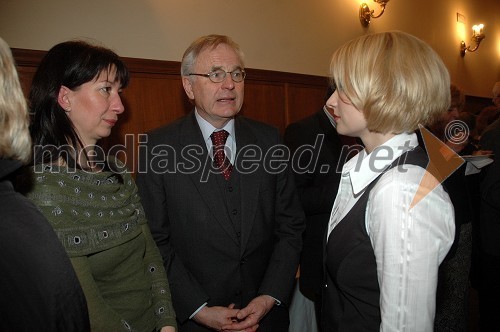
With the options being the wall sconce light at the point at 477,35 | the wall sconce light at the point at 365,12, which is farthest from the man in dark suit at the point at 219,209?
the wall sconce light at the point at 477,35

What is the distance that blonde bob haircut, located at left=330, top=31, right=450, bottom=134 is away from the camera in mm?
1061

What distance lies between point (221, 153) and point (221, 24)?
5.48 ft

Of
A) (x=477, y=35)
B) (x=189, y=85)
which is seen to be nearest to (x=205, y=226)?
(x=189, y=85)

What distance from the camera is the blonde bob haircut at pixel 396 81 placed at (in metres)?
1.06

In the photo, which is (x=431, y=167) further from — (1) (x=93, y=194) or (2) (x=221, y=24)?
(2) (x=221, y=24)

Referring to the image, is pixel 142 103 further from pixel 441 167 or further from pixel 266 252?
pixel 441 167

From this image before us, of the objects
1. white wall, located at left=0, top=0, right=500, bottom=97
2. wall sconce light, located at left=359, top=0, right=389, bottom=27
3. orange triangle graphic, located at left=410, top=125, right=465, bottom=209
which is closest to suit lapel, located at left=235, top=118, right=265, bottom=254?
A: orange triangle graphic, located at left=410, top=125, right=465, bottom=209

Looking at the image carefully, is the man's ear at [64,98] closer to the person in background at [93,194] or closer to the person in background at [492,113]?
the person in background at [93,194]

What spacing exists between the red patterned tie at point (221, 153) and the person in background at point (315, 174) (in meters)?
0.48

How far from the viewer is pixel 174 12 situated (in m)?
2.72

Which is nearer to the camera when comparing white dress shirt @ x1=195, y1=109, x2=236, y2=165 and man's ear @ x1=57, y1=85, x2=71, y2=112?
man's ear @ x1=57, y1=85, x2=71, y2=112

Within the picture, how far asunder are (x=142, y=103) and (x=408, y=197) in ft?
6.80

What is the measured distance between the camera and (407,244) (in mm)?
954

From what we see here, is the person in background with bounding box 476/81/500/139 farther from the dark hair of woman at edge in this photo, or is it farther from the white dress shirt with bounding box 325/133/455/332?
the dark hair of woman at edge
